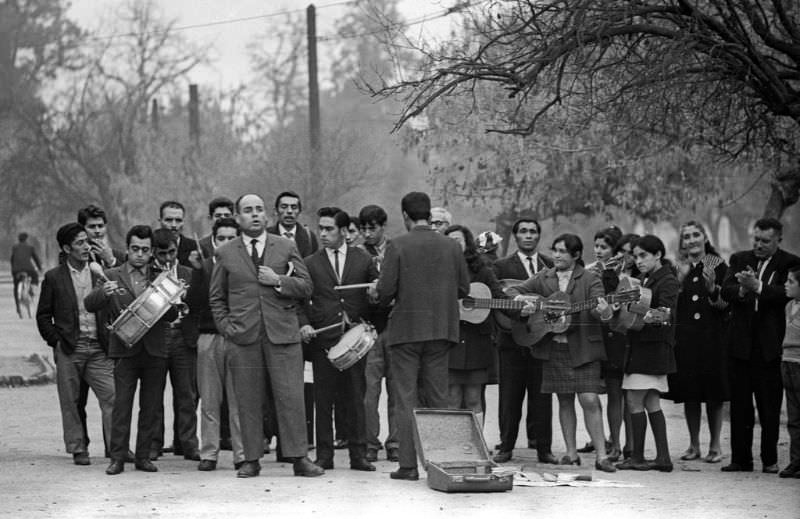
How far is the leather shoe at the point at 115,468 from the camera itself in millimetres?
12820

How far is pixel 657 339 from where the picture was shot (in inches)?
531

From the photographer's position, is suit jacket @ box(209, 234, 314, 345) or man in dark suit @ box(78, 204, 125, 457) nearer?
suit jacket @ box(209, 234, 314, 345)

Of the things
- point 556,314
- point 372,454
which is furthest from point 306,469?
point 556,314

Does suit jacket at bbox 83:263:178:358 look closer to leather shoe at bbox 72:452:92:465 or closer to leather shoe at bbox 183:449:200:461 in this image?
leather shoe at bbox 72:452:92:465

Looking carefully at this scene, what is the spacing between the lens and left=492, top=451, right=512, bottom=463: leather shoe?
14047mm

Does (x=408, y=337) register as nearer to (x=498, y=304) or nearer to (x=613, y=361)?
(x=498, y=304)

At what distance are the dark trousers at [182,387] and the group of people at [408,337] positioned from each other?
2cm

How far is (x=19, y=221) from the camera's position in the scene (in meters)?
55.7

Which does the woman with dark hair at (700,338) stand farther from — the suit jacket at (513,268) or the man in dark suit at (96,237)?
the man in dark suit at (96,237)

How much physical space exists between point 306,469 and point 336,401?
3.04ft

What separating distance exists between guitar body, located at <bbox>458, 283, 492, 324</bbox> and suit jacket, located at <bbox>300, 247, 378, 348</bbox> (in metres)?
0.79

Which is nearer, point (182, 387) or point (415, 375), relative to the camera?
point (415, 375)

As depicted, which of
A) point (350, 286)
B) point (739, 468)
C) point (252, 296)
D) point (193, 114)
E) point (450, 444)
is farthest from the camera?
point (193, 114)

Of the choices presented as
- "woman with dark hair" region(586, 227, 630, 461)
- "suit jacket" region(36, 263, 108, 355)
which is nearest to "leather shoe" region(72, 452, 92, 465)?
"suit jacket" region(36, 263, 108, 355)
